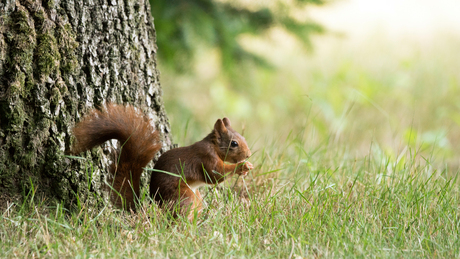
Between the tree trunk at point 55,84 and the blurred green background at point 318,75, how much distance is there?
0.87 meters

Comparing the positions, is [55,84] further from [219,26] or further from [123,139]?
[219,26]

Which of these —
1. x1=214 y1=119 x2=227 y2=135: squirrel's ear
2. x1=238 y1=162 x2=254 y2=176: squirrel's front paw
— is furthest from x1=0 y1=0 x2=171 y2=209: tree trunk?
x1=238 y1=162 x2=254 y2=176: squirrel's front paw

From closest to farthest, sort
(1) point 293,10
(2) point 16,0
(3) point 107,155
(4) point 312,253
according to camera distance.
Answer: (4) point 312,253, (2) point 16,0, (3) point 107,155, (1) point 293,10

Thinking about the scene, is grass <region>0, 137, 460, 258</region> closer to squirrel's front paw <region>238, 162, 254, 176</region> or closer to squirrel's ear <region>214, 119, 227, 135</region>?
squirrel's front paw <region>238, 162, 254, 176</region>

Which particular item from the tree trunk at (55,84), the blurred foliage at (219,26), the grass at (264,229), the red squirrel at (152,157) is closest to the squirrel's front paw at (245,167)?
the red squirrel at (152,157)

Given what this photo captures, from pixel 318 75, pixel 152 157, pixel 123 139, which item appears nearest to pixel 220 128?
pixel 152 157

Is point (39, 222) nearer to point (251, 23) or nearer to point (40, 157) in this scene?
point (40, 157)

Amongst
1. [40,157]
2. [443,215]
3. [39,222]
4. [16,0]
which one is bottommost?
[443,215]

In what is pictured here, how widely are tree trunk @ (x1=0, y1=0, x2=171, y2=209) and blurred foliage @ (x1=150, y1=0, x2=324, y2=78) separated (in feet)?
3.74

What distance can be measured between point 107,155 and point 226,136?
0.53 metres

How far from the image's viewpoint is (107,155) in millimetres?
1976

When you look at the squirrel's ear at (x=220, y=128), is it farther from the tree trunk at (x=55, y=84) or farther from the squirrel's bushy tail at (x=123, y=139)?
the tree trunk at (x=55, y=84)

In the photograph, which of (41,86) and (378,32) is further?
(378,32)

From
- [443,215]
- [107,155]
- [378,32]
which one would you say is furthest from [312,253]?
[378,32]
